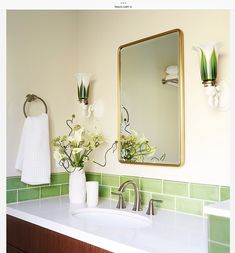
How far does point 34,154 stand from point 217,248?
1.35m

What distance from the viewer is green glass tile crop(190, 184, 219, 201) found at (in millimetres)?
1573

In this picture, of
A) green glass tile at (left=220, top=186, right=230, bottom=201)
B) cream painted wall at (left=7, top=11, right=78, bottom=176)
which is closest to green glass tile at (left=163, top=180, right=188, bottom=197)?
green glass tile at (left=220, top=186, right=230, bottom=201)

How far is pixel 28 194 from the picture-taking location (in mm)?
2131

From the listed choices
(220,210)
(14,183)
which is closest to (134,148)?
(14,183)

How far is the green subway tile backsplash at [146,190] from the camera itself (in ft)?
5.34

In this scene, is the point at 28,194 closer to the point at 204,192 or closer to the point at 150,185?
the point at 150,185

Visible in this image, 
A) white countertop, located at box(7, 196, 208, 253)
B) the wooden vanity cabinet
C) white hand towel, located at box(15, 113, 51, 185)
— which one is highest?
white hand towel, located at box(15, 113, 51, 185)

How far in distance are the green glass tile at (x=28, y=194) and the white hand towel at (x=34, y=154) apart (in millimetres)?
99

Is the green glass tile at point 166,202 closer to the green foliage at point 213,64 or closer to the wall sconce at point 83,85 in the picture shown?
the green foliage at point 213,64

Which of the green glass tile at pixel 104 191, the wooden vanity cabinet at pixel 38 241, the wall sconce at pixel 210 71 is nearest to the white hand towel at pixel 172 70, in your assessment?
the wall sconce at pixel 210 71

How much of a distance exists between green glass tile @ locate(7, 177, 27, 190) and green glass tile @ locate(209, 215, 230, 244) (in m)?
1.39

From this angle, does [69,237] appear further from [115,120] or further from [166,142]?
[115,120]

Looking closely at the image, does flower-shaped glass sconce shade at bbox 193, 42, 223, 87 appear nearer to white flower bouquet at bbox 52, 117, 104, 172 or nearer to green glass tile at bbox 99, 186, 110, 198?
white flower bouquet at bbox 52, 117, 104, 172
